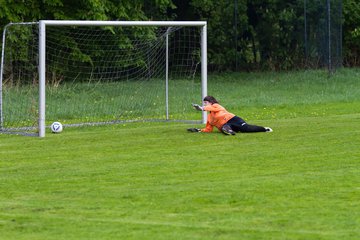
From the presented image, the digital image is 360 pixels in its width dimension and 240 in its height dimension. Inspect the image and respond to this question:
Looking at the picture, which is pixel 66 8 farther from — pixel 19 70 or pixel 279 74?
pixel 19 70

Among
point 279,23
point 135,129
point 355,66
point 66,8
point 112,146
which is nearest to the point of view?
point 112,146

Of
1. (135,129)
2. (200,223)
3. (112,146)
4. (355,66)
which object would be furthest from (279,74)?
(200,223)

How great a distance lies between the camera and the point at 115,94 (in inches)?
980

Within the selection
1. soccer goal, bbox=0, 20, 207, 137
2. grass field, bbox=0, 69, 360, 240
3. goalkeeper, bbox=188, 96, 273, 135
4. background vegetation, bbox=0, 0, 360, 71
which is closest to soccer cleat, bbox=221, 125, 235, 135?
goalkeeper, bbox=188, 96, 273, 135

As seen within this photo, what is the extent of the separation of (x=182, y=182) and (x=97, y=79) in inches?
531

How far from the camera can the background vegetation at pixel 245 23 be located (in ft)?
119

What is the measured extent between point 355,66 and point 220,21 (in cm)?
599

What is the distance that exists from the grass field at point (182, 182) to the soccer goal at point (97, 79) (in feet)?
6.41

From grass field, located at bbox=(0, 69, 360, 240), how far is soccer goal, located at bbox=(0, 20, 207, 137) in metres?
1.95

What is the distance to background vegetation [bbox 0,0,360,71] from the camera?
36250 mm

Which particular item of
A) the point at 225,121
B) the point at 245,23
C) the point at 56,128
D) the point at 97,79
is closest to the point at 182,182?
the point at 225,121

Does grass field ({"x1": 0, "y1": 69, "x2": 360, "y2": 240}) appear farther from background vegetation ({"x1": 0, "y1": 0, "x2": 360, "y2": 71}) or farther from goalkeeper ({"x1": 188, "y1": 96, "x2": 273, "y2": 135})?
background vegetation ({"x1": 0, "y1": 0, "x2": 360, "y2": 71})

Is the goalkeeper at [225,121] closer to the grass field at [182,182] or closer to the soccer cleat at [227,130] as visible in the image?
the soccer cleat at [227,130]

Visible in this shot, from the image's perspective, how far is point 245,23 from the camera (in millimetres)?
39750
